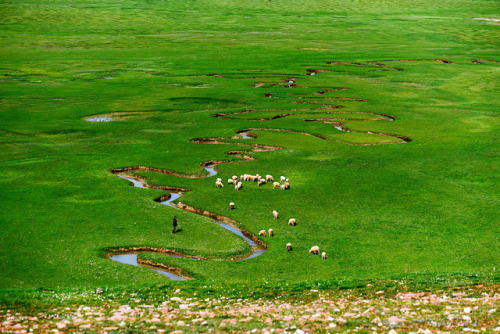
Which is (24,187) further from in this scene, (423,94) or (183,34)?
(183,34)

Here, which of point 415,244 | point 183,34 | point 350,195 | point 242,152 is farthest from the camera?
point 183,34

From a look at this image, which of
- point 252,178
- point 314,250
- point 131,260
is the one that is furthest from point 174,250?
point 252,178

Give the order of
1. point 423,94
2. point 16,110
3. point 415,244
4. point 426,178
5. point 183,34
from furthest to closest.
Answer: point 183,34, point 423,94, point 16,110, point 426,178, point 415,244

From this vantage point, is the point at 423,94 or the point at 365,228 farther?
the point at 423,94

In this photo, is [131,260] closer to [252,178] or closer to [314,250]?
[314,250]

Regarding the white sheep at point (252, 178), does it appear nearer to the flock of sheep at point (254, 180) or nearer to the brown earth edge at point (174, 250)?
the flock of sheep at point (254, 180)

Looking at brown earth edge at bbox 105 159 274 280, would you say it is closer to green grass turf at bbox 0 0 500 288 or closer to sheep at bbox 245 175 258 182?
green grass turf at bbox 0 0 500 288

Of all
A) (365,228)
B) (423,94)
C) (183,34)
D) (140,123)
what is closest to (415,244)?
(365,228)

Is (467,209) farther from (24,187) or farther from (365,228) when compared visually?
(24,187)
